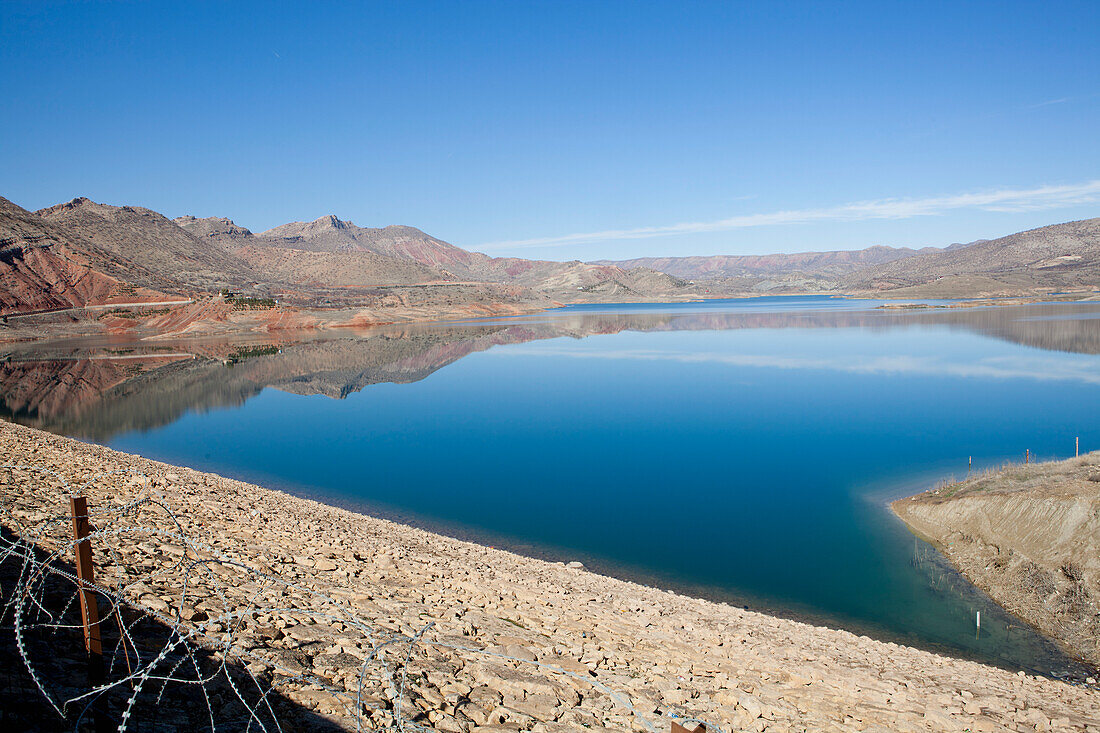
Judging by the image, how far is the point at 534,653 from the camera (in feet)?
22.5

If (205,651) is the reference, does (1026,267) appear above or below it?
above

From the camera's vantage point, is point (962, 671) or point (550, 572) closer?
point (962, 671)

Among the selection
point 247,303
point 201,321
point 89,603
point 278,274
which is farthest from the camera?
point 278,274

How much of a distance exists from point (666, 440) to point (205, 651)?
1833cm

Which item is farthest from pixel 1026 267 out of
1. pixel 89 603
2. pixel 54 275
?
pixel 89 603

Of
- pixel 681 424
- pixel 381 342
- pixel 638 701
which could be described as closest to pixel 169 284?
pixel 381 342

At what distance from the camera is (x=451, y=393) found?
33938mm

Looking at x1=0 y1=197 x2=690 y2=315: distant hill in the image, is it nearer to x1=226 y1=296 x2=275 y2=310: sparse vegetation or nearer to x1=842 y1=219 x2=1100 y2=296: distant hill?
x1=226 y1=296 x2=275 y2=310: sparse vegetation

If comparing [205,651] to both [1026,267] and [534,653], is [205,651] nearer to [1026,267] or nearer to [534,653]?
[534,653]

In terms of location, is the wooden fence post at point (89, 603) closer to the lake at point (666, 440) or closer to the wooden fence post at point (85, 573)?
the wooden fence post at point (85, 573)

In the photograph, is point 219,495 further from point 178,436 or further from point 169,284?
point 169,284

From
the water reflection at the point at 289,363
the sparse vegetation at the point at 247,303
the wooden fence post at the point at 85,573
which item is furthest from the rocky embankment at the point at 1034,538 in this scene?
the sparse vegetation at the point at 247,303

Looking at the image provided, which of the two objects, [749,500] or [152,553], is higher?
[152,553]

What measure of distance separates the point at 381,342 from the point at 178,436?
3816cm
